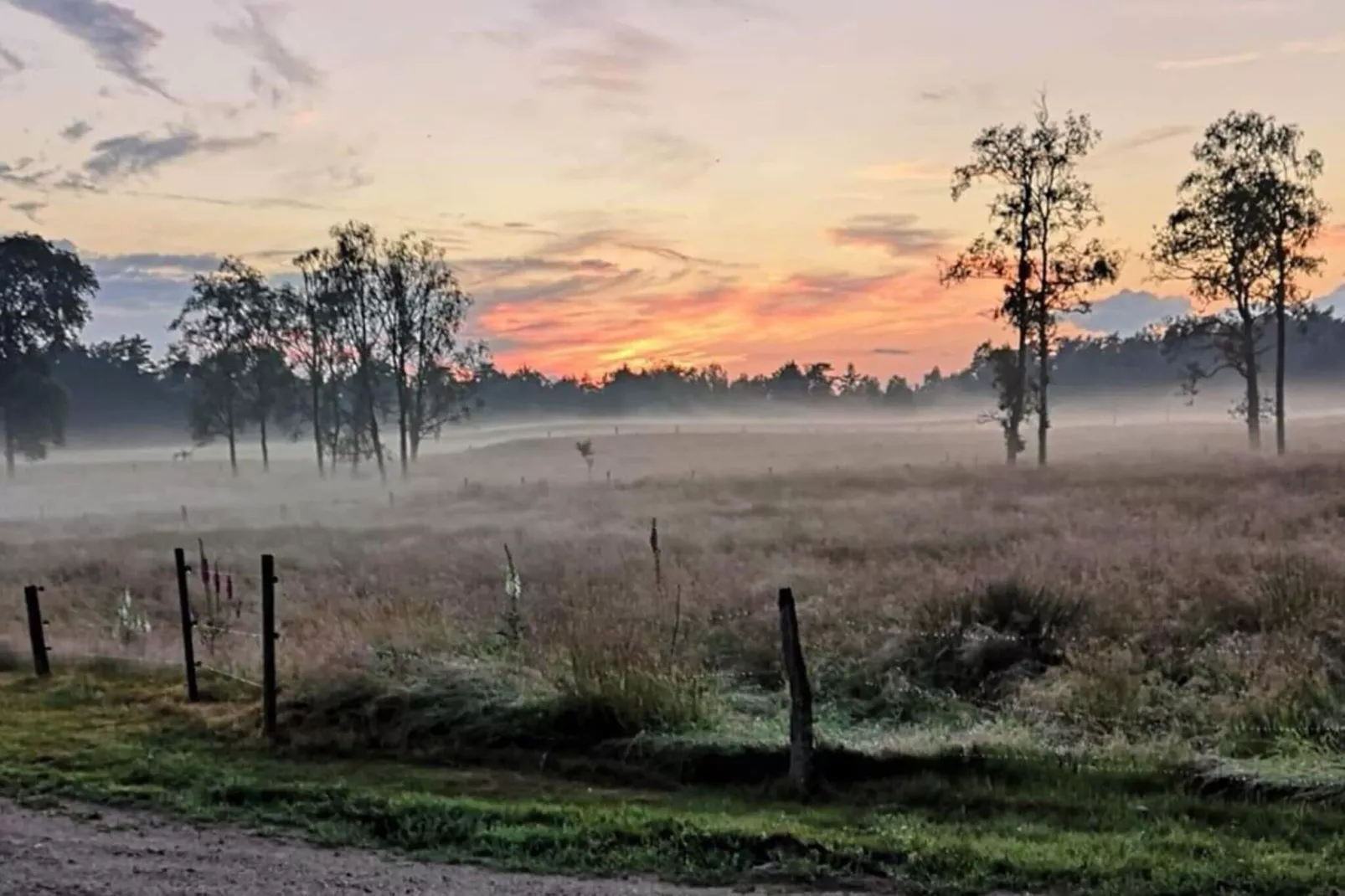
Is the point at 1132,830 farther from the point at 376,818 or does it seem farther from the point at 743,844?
the point at 376,818

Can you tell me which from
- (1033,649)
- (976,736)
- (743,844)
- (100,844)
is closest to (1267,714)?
(976,736)

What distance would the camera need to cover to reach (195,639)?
14094 mm

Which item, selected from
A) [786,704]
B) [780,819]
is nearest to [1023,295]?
[786,704]

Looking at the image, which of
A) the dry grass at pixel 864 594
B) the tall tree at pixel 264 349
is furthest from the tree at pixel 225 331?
the dry grass at pixel 864 594

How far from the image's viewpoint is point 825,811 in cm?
672

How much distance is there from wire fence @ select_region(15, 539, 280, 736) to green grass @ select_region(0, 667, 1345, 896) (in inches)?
51.2

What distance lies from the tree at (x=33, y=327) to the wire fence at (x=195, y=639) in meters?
44.1

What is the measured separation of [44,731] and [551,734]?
14.3 feet

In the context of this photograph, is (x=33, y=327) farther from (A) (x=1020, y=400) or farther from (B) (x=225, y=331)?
(A) (x=1020, y=400)

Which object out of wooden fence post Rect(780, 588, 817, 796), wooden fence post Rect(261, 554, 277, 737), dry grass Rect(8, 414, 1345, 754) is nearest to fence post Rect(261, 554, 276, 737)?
wooden fence post Rect(261, 554, 277, 737)

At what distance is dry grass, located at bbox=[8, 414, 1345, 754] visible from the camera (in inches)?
349

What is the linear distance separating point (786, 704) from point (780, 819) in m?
2.58

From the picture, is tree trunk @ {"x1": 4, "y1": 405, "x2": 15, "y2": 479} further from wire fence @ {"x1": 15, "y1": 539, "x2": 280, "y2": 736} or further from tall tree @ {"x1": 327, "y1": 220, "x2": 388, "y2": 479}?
wire fence @ {"x1": 15, "y1": 539, "x2": 280, "y2": 736}

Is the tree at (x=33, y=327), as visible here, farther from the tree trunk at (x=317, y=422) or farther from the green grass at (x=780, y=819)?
the green grass at (x=780, y=819)
